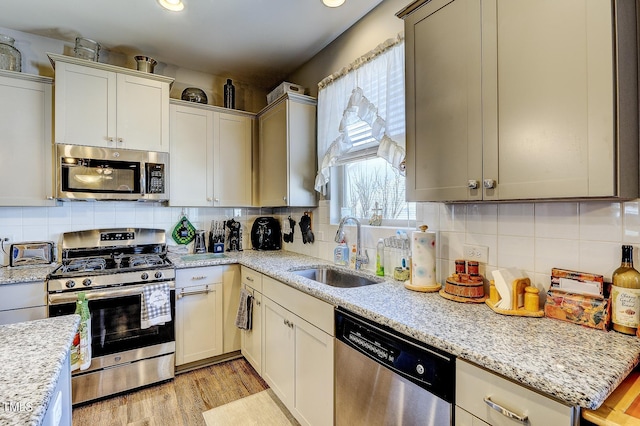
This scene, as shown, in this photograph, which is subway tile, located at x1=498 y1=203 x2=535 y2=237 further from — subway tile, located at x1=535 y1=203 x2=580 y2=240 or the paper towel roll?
the paper towel roll

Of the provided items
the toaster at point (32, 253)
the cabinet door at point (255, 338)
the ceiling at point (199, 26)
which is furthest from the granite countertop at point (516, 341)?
the toaster at point (32, 253)

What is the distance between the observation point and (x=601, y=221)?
120 cm

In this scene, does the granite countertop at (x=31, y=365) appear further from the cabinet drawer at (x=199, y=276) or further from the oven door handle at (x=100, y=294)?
the cabinet drawer at (x=199, y=276)

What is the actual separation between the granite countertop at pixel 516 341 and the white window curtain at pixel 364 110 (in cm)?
82

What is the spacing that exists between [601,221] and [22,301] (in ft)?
10.0

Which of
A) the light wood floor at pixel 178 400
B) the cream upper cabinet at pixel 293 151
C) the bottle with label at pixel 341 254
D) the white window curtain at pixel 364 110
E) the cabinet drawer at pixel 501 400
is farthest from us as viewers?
the cream upper cabinet at pixel 293 151

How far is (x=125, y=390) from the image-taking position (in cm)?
231

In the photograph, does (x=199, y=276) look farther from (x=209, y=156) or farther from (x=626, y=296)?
(x=626, y=296)

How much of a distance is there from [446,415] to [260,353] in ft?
5.35

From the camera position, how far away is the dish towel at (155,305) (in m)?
2.30

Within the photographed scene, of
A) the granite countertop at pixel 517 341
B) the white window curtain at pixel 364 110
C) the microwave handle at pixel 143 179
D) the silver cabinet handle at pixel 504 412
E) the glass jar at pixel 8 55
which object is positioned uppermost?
the glass jar at pixel 8 55

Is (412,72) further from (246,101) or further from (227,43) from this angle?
(246,101)

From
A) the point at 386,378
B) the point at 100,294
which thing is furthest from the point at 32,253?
the point at 386,378

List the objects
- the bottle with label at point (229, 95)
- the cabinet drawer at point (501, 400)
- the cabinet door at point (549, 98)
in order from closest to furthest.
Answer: the cabinet drawer at point (501, 400), the cabinet door at point (549, 98), the bottle with label at point (229, 95)
